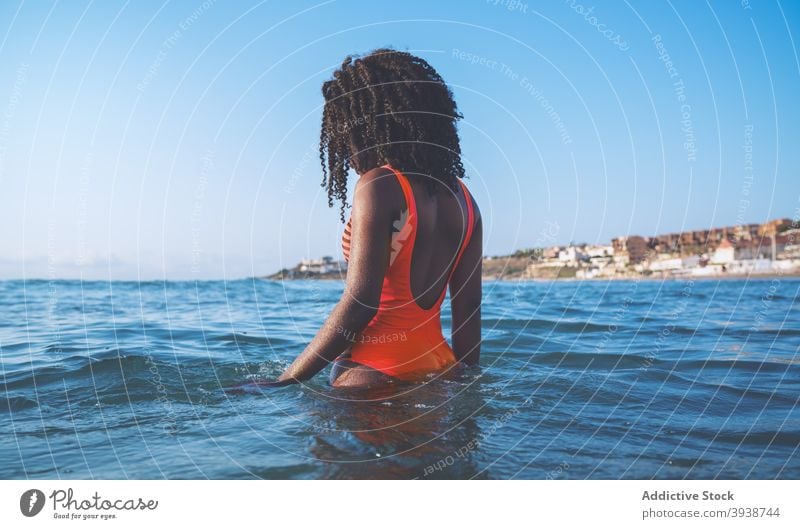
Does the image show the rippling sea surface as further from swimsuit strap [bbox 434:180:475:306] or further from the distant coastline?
the distant coastline

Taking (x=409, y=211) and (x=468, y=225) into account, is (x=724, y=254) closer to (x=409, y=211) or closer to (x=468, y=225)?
(x=468, y=225)

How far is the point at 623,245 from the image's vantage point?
199 ft

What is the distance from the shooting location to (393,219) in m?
3.59

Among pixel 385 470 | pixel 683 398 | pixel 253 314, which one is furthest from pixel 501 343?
pixel 253 314

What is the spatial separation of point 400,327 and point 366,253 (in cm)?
66

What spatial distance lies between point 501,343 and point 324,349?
4.90 meters

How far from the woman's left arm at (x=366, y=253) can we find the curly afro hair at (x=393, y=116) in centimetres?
33

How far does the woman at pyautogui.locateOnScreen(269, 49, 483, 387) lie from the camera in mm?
Answer: 3592

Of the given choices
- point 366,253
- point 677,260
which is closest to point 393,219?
point 366,253

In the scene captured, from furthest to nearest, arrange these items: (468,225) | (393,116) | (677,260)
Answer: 1. (677,260)
2. (468,225)
3. (393,116)

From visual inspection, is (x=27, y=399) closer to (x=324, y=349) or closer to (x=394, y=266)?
(x=324, y=349)

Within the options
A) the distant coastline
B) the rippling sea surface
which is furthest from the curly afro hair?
the distant coastline

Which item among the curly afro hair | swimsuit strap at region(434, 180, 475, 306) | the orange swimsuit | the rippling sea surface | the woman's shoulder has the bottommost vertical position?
the rippling sea surface

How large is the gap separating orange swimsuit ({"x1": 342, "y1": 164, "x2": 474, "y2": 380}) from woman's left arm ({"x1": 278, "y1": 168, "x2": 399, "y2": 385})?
0.14 m
